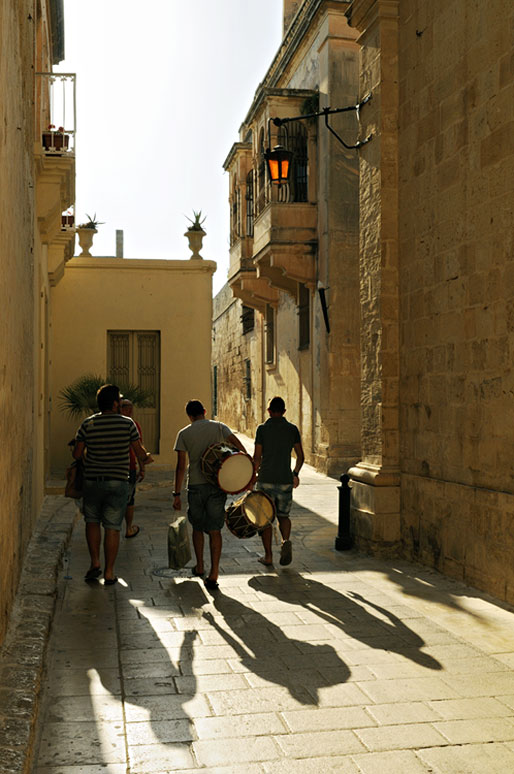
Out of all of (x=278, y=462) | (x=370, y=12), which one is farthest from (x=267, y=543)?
(x=370, y=12)

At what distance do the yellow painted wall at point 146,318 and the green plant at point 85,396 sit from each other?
1.18 ft

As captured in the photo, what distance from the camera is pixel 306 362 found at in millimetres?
18125

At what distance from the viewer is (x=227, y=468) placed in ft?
22.6

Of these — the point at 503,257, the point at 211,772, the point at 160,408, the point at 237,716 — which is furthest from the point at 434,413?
the point at 160,408

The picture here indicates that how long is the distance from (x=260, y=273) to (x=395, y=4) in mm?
10460

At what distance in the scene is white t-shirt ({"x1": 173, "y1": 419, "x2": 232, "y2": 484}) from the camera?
279 inches

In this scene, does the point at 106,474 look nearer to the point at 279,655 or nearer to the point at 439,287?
the point at 279,655

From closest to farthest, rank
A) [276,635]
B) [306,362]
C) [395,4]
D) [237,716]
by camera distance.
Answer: [237,716] → [276,635] → [395,4] → [306,362]

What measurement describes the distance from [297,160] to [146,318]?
4.88m

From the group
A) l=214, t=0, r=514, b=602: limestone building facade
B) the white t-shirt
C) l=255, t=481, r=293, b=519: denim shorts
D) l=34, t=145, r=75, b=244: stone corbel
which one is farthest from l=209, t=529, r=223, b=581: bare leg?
l=34, t=145, r=75, b=244: stone corbel

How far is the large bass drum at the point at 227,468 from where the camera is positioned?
6.89m

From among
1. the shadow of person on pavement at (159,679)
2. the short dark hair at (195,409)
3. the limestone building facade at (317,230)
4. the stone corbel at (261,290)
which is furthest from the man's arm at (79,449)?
the stone corbel at (261,290)

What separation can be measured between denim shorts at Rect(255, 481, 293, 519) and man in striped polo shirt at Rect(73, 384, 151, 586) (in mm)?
1565

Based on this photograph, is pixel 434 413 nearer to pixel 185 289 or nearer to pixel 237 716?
pixel 237 716
